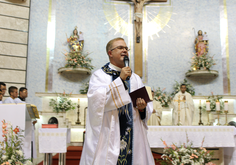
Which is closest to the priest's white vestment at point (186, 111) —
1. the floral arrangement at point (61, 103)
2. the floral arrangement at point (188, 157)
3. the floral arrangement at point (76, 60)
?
the floral arrangement at point (76, 60)

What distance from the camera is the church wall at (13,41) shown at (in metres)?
7.62

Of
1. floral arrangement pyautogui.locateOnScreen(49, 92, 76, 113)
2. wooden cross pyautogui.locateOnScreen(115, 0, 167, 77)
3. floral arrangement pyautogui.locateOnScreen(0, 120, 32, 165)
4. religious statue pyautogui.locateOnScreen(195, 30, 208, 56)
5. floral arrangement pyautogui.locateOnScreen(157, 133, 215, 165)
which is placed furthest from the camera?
wooden cross pyautogui.locateOnScreen(115, 0, 167, 77)

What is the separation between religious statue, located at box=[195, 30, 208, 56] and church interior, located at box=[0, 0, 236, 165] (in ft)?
0.11

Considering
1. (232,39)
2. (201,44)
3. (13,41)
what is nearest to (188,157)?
(201,44)

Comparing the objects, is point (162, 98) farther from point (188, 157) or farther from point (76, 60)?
point (188, 157)

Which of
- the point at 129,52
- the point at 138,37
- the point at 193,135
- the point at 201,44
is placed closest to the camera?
the point at 193,135

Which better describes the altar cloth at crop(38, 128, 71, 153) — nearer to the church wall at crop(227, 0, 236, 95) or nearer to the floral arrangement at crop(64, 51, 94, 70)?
the floral arrangement at crop(64, 51, 94, 70)

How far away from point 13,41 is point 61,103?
8.41 ft

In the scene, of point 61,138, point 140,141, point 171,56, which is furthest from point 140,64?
point 140,141

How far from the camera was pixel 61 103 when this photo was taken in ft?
24.3

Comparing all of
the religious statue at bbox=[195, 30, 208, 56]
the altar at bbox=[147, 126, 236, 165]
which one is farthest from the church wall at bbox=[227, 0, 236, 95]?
the altar at bbox=[147, 126, 236, 165]

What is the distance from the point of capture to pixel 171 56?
8789 mm

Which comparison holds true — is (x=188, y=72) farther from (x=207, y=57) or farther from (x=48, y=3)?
(x=48, y=3)

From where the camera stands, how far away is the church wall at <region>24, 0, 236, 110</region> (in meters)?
8.22
